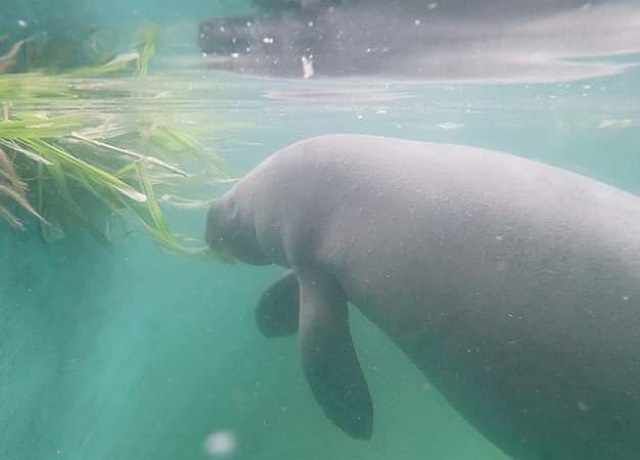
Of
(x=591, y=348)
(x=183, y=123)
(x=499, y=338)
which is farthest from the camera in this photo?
(x=183, y=123)

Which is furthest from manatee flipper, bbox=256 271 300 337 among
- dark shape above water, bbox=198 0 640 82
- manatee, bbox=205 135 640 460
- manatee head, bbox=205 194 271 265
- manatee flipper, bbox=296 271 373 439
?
dark shape above water, bbox=198 0 640 82

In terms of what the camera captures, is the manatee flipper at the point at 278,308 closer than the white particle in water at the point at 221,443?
Yes

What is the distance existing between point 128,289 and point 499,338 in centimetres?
706

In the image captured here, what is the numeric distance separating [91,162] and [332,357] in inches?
143

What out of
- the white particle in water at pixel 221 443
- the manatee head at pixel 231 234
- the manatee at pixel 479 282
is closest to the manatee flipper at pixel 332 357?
the manatee at pixel 479 282

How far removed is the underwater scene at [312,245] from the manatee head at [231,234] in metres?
0.04

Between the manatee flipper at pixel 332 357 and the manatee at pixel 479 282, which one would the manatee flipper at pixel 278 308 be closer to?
the manatee at pixel 479 282

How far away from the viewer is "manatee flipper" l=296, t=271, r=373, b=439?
4.27m

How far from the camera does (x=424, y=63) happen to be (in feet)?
26.7

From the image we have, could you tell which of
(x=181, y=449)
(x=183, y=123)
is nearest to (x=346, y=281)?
(x=181, y=449)

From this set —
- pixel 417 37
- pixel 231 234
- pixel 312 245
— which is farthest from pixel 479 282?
pixel 417 37

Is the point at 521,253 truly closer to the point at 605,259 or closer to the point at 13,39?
the point at 605,259

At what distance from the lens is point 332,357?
169 inches

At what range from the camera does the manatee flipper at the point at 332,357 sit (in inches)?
168
